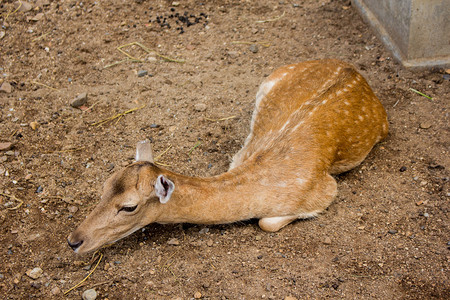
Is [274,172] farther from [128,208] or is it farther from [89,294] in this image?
[89,294]

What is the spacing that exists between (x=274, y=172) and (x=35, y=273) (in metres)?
2.17

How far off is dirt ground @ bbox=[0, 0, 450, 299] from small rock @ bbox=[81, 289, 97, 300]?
6 cm

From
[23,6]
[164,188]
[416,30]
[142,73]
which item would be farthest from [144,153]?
[23,6]

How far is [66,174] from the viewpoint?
5090mm

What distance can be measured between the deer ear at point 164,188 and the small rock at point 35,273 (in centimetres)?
121

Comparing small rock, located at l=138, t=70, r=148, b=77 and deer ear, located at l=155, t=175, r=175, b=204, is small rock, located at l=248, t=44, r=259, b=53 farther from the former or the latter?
deer ear, located at l=155, t=175, r=175, b=204

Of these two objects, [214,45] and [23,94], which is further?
[214,45]

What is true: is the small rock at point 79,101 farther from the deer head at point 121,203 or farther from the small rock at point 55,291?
the small rock at point 55,291

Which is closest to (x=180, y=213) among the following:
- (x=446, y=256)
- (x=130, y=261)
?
(x=130, y=261)

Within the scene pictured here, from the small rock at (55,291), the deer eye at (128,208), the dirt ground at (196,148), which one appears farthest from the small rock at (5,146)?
the deer eye at (128,208)

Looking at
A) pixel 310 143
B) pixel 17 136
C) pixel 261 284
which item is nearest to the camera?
pixel 261 284

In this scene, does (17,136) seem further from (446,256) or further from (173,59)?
(446,256)

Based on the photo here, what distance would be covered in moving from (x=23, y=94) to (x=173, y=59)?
1948 millimetres

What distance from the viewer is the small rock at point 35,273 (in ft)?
13.3
